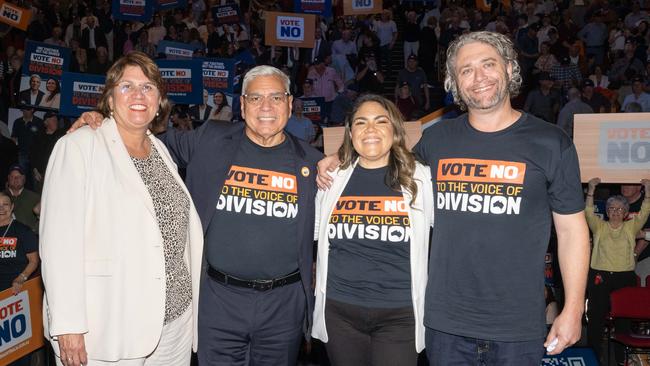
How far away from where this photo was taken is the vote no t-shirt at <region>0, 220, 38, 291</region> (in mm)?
6777

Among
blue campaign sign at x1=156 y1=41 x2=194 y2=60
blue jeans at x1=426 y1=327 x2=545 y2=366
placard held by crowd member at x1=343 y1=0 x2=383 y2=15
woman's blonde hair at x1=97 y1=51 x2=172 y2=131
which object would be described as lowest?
blue jeans at x1=426 y1=327 x2=545 y2=366

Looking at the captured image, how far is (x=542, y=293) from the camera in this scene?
3.27 m

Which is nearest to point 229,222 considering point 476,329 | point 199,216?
point 199,216

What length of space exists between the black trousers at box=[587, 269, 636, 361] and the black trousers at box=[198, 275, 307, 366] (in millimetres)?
5076

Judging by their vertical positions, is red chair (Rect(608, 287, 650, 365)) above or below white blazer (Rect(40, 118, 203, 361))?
below

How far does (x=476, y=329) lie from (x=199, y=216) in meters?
1.59

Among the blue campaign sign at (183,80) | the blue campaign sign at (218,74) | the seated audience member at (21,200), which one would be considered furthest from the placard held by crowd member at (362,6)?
the seated audience member at (21,200)

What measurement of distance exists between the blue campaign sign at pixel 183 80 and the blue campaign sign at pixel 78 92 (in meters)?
1.25

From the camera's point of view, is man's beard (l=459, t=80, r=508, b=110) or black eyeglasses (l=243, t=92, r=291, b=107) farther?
black eyeglasses (l=243, t=92, r=291, b=107)

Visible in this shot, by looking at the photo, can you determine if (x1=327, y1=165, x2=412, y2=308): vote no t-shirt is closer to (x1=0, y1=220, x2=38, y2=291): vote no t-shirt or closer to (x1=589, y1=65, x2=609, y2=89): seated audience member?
(x1=0, y1=220, x2=38, y2=291): vote no t-shirt

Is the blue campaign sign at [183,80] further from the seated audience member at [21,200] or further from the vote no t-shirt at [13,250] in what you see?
the vote no t-shirt at [13,250]

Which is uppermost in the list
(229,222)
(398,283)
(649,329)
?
(229,222)

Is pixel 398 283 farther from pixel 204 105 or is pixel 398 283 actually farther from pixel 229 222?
pixel 204 105

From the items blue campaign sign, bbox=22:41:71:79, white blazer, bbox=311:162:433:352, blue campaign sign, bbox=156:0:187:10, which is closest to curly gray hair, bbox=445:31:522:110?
white blazer, bbox=311:162:433:352
